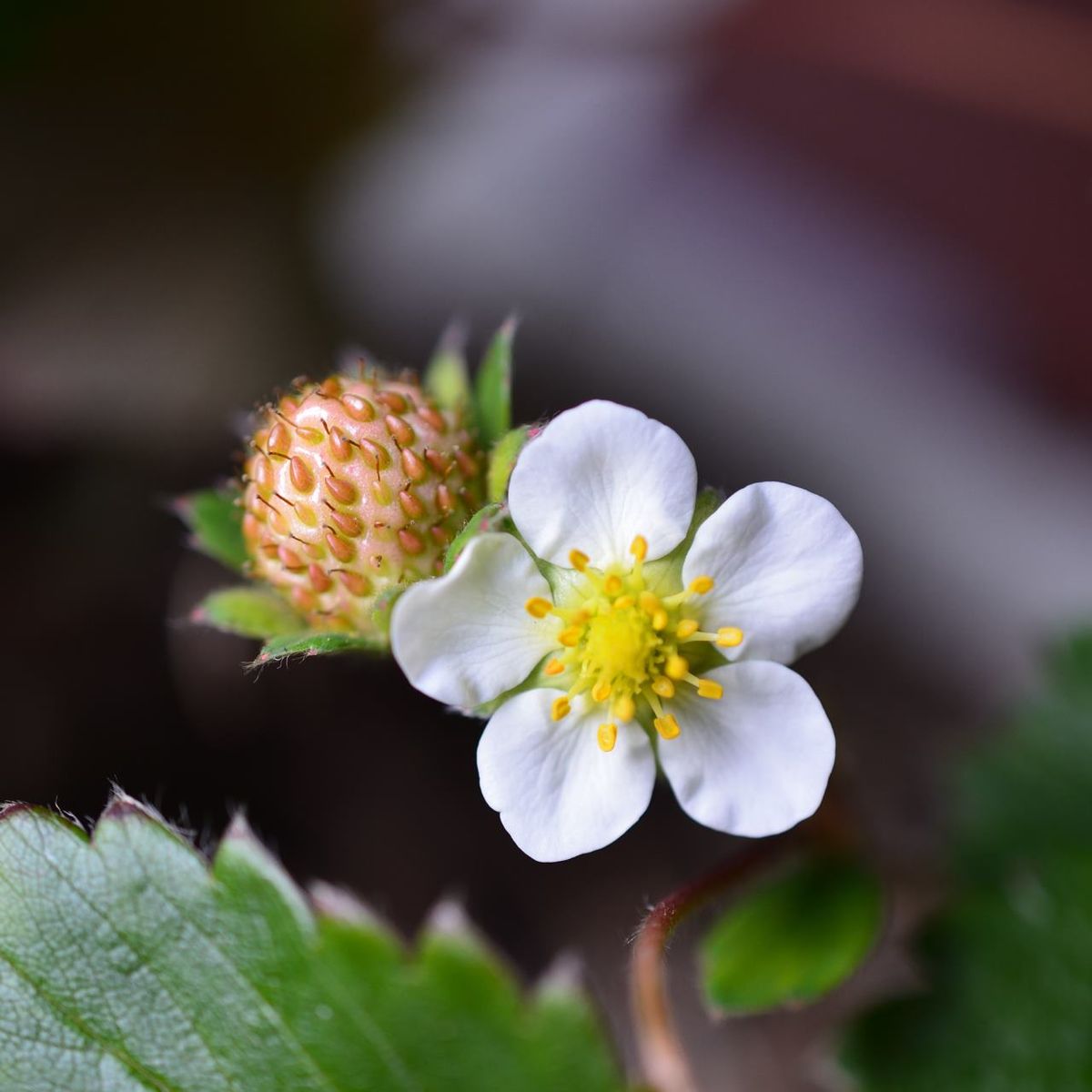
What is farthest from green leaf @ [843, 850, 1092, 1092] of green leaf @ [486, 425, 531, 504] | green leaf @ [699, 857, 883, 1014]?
green leaf @ [486, 425, 531, 504]

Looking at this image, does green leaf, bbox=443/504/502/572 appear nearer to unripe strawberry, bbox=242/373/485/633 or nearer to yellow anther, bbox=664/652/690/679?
unripe strawberry, bbox=242/373/485/633

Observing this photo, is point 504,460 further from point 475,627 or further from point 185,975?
point 185,975

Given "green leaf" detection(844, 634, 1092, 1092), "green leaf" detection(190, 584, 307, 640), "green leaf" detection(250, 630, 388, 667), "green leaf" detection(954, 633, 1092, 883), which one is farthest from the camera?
"green leaf" detection(954, 633, 1092, 883)

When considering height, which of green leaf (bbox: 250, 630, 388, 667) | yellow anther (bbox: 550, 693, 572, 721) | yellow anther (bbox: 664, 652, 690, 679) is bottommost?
green leaf (bbox: 250, 630, 388, 667)

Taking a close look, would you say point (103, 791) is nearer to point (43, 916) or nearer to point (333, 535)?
point (43, 916)

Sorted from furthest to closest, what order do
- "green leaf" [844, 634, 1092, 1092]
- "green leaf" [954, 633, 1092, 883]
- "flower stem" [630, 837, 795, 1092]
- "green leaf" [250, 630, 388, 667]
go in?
"green leaf" [954, 633, 1092, 883] < "green leaf" [844, 634, 1092, 1092] < "green leaf" [250, 630, 388, 667] < "flower stem" [630, 837, 795, 1092]
